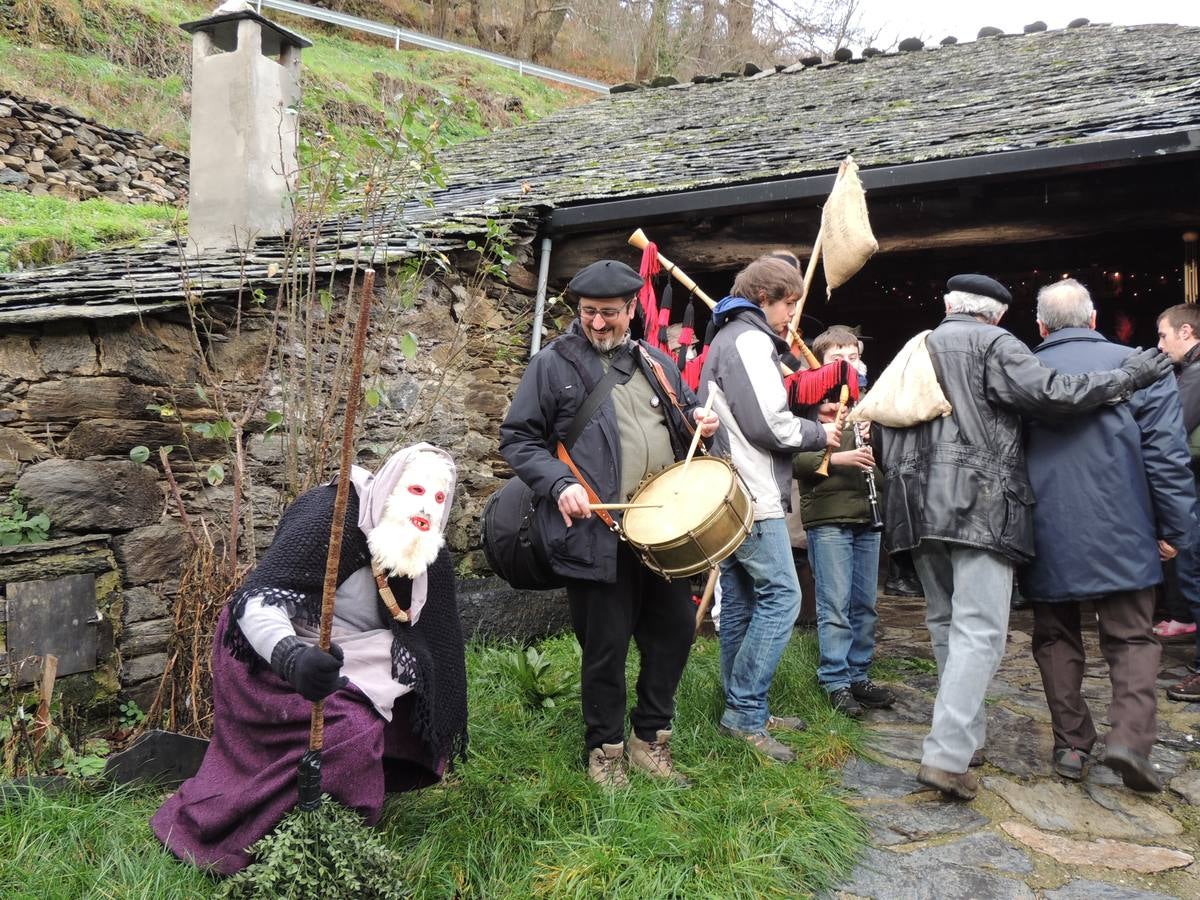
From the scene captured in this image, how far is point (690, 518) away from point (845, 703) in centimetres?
162

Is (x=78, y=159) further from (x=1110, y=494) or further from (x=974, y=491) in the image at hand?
(x=1110, y=494)

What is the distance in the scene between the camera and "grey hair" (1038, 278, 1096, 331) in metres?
3.55

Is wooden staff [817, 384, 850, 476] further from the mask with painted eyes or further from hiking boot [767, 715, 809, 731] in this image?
the mask with painted eyes

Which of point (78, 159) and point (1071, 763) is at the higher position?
point (78, 159)

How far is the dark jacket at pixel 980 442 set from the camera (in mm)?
3211

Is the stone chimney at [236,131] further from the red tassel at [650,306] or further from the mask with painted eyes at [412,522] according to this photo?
A: the mask with painted eyes at [412,522]

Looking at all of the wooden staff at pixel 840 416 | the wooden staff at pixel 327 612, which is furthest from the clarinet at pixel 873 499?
the wooden staff at pixel 327 612

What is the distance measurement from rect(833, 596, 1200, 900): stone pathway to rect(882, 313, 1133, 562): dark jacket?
0.91m

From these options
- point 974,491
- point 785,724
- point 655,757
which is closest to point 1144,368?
point 974,491

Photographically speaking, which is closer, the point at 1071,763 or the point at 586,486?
the point at 586,486

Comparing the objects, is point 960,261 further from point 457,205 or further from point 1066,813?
point 1066,813

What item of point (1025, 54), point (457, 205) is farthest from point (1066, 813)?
point (1025, 54)

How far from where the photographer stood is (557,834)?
289 centimetres

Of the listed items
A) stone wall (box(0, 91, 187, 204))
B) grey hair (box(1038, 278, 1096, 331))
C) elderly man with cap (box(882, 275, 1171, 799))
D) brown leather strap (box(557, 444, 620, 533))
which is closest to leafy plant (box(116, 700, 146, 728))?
brown leather strap (box(557, 444, 620, 533))
